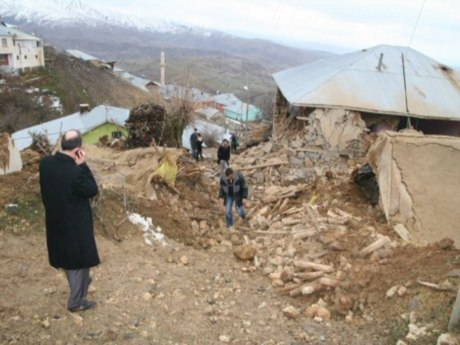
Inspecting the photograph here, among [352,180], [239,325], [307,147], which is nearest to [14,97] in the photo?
[307,147]

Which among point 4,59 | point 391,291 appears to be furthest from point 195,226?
point 4,59

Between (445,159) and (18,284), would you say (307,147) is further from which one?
(18,284)

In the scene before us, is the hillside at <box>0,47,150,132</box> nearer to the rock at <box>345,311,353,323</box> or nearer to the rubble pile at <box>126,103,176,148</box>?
the rubble pile at <box>126,103,176,148</box>

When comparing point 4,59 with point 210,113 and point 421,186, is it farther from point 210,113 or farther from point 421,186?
point 421,186

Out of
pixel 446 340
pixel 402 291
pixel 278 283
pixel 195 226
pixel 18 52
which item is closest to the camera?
pixel 446 340

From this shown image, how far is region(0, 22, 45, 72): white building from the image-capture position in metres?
55.6

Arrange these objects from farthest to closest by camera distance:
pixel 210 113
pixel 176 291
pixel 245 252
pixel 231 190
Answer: pixel 210 113 < pixel 231 190 < pixel 245 252 < pixel 176 291

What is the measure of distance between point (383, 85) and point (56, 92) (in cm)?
4635

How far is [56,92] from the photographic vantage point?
2048 inches

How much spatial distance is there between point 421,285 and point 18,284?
471 centimetres

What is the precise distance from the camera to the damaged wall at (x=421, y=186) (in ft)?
23.7

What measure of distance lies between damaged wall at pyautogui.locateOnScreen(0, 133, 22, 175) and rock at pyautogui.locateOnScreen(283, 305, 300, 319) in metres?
5.40

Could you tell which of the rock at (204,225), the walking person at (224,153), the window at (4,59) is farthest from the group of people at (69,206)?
the window at (4,59)

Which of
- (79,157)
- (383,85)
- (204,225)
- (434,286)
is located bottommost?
(204,225)
